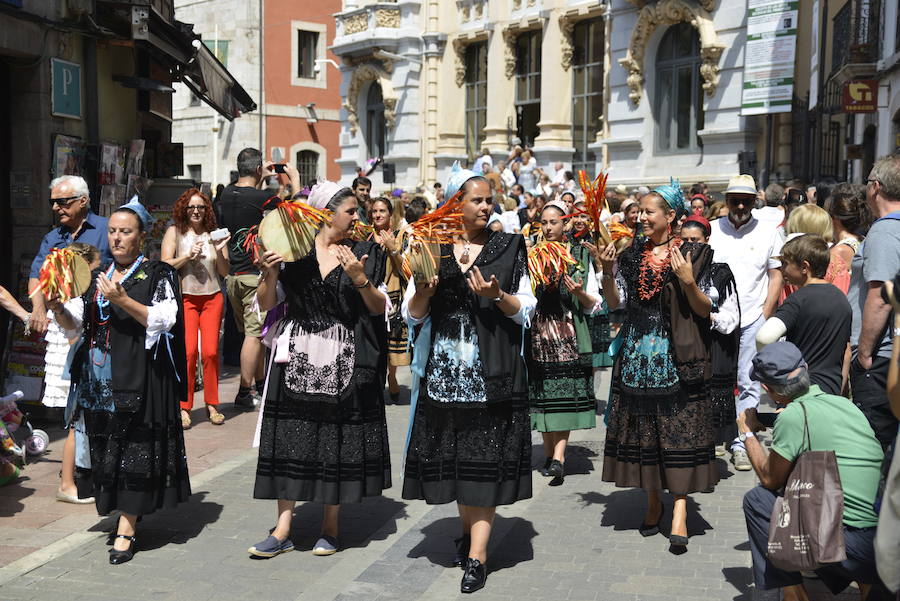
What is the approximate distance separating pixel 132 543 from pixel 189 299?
3.43m

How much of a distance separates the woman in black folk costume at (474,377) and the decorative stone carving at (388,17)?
87.6ft

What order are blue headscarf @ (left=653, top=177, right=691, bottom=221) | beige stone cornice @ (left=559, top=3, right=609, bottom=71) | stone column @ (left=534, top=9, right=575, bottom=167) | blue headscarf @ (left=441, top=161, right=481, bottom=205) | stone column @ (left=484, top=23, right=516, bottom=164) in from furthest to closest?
stone column @ (left=484, top=23, right=516, bottom=164) < stone column @ (left=534, top=9, right=575, bottom=167) < beige stone cornice @ (left=559, top=3, right=609, bottom=71) < blue headscarf @ (left=653, top=177, right=691, bottom=221) < blue headscarf @ (left=441, top=161, right=481, bottom=205)

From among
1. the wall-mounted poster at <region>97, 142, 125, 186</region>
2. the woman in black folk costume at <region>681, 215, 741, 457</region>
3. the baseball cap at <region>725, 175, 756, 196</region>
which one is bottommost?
the woman in black folk costume at <region>681, 215, 741, 457</region>

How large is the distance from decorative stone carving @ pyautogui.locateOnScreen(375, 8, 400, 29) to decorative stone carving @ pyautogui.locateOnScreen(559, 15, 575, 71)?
670 centimetres

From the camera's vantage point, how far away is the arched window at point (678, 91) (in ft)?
72.4

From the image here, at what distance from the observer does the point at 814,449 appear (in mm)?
4070

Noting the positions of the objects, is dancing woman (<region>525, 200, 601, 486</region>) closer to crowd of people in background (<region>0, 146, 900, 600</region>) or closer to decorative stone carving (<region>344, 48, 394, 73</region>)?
crowd of people in background (<region>0, 146, 900, 600</region>)

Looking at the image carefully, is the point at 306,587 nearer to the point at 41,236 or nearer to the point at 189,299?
the point at 189,299

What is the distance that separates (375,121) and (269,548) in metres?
28.9

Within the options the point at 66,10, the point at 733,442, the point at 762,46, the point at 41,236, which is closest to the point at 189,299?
the point at 41,236

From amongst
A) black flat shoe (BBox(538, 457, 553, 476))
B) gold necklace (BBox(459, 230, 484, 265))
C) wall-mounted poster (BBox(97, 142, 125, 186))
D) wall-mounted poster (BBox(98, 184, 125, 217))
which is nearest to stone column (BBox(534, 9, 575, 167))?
wall-mounted poster (BBox(97, 142, 125, 186))

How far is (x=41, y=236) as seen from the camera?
29.7 feet

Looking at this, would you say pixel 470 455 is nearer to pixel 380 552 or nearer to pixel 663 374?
pixel 380 552

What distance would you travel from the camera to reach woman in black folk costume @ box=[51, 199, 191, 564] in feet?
17.8
